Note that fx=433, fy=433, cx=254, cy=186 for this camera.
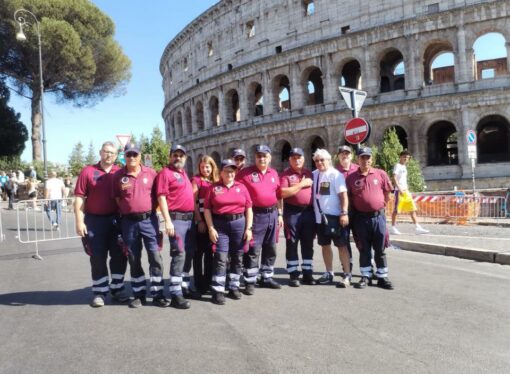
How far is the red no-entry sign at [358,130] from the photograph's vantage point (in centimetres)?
834

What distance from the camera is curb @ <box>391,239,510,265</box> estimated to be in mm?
7262

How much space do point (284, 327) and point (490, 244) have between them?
5964mm

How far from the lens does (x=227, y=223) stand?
521 cm

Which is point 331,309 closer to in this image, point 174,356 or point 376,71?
point 174,356

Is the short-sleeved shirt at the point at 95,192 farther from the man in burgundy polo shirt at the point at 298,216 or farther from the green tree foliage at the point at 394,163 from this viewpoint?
the green tree foliage at the point at 394,163

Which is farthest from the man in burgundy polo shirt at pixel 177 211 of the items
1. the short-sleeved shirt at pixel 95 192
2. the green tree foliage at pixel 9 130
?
the green tree foliage at pixel 9 130

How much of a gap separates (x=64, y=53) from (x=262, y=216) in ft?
120

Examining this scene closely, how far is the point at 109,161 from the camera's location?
531 centimetres

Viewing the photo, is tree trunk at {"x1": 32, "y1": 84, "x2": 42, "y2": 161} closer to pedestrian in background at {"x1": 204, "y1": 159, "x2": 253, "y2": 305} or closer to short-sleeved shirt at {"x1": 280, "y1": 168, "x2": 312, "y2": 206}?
short-sleeved shirt at {"x1": 280, "y1": 168, "x2": 312, "y2": 206}

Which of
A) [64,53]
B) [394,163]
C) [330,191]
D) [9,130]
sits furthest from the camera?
[9,130]

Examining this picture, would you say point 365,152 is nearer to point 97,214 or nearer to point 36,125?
point 97,214

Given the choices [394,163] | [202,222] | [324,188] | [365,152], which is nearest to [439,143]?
[394,163]

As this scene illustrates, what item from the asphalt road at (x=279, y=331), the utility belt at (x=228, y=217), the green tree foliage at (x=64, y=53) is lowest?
the asphalt road at (x=279, y=331)

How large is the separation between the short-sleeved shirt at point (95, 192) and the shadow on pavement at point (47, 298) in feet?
3.83
